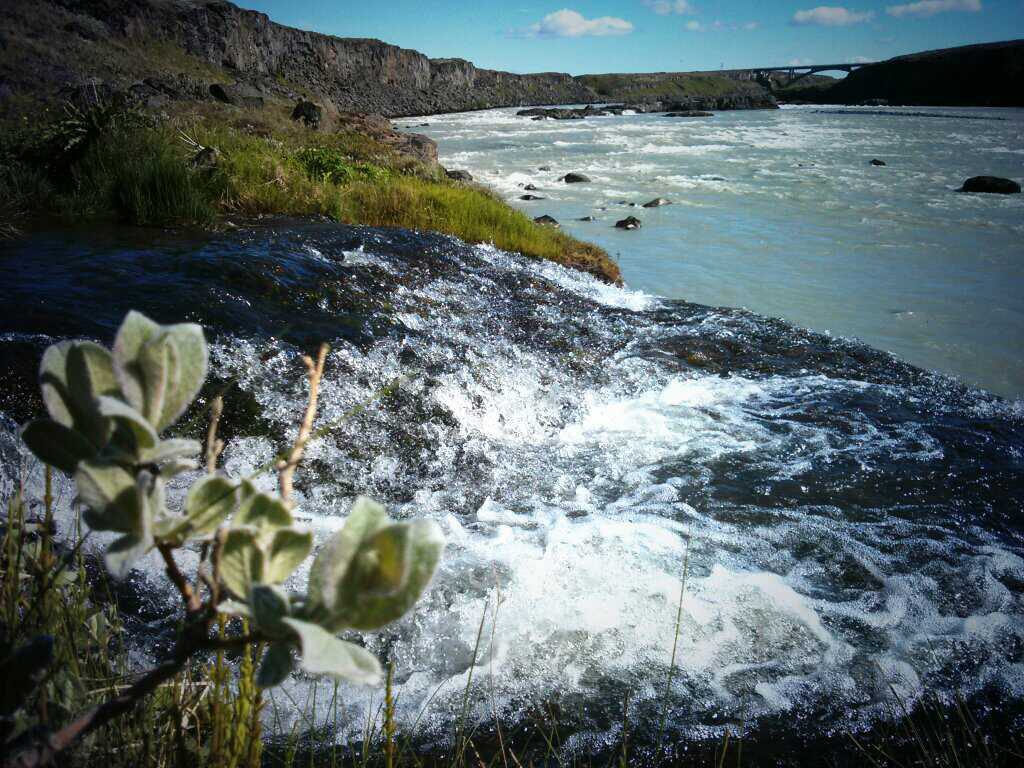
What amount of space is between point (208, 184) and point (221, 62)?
51.5 m

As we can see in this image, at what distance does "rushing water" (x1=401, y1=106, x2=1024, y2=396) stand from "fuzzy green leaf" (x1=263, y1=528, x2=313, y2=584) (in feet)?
29.6

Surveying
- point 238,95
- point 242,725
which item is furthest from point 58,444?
point 238,95

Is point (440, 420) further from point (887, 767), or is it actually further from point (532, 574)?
point (887, 767)

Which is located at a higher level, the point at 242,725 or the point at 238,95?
the point at 238,95

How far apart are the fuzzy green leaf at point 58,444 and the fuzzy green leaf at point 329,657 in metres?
0.24

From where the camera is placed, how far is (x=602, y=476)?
4.65m

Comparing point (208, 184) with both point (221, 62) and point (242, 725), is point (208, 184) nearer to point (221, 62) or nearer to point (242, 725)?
point (242, 725)

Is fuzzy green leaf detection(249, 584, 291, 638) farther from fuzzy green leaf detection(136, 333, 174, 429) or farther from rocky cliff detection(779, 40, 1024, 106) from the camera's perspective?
rocky cliff detection(779, 40, 1024, 106)

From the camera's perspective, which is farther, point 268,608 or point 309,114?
point 309,114

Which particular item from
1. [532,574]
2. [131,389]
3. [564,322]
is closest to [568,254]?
[564,322]

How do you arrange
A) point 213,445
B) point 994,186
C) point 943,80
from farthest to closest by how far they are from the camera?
point 943,80, point 994,186, point 213,445

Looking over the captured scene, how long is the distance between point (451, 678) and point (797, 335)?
24.1ft

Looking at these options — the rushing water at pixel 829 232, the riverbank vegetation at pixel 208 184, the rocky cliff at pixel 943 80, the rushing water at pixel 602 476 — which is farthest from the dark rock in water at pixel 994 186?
the rocky cliff at pixel 943 80

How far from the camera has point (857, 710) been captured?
2701 millimetres
